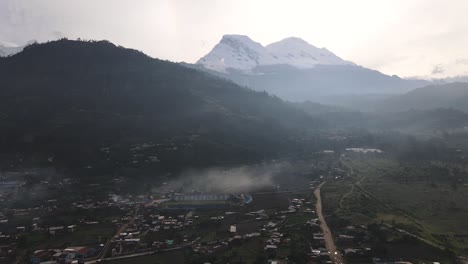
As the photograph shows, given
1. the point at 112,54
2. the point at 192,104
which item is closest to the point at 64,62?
the point at 112,54

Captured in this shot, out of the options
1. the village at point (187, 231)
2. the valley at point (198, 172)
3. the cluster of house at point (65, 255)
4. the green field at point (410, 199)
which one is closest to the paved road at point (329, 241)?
the village at point (187, 231)

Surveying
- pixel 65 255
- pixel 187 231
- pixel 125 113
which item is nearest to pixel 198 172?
pixel 187 231

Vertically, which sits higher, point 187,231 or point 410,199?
point 410,199

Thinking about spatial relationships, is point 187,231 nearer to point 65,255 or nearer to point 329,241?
point 65,255

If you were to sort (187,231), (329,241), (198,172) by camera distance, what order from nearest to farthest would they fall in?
(329,241), (187,231), (198,172)

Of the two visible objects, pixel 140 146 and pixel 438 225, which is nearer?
pixel 438 225

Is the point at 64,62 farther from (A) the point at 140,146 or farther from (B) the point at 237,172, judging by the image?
(B) the point at 237,172

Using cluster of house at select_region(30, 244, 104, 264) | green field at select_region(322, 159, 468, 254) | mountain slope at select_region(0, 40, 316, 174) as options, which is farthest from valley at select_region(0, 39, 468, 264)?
mountain slope at select_region(0, 40, 316, 174)

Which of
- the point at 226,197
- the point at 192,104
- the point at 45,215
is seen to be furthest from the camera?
the point at 192,104
